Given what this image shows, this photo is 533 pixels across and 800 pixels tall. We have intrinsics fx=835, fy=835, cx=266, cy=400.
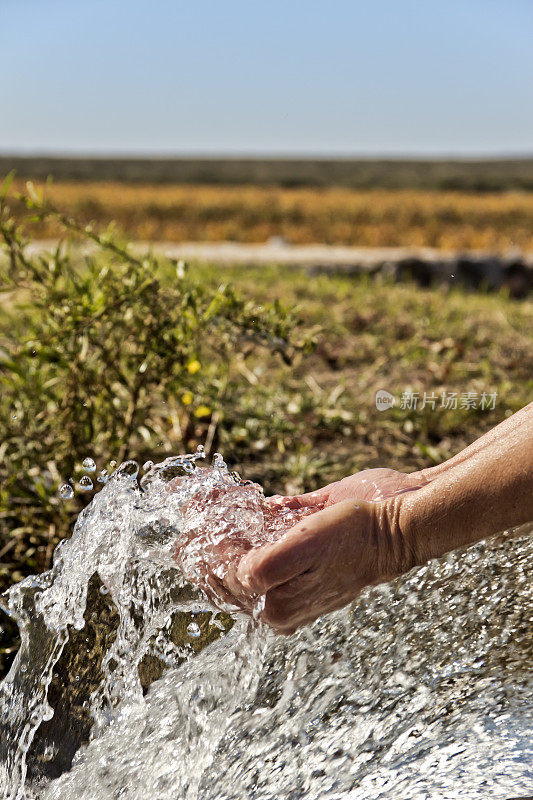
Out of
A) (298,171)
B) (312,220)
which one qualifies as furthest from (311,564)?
(298,171)

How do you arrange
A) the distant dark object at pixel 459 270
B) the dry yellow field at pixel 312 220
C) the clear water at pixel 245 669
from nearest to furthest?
the clear water at pixel 245 669
the distant dark object at pixel 459 270
the dry yellow field at pixel 312 220

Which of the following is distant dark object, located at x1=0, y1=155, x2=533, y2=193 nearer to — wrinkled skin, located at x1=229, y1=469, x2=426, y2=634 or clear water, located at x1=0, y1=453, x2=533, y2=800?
clear water, located at x1=0, y1=453, x2=533, y2=800

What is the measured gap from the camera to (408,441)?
312 cm

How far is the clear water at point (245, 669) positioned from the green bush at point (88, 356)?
471mm

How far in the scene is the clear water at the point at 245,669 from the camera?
1542 mm

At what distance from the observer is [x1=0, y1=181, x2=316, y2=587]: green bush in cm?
232

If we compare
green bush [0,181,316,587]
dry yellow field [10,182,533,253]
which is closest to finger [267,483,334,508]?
green bush [0,181,316,587]

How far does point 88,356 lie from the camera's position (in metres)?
2.65

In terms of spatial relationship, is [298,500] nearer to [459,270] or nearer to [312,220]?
[459,270]

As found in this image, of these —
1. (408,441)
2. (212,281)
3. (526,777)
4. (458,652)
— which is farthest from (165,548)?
(212,281)

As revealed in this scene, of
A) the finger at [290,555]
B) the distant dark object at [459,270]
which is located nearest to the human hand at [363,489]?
the finger at [290,555]

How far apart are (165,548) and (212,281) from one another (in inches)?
109

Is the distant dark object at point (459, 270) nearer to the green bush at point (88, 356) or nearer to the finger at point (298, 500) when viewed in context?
the green bush at point (88, 356)

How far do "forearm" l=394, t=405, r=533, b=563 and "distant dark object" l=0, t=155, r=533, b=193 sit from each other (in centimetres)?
5163
